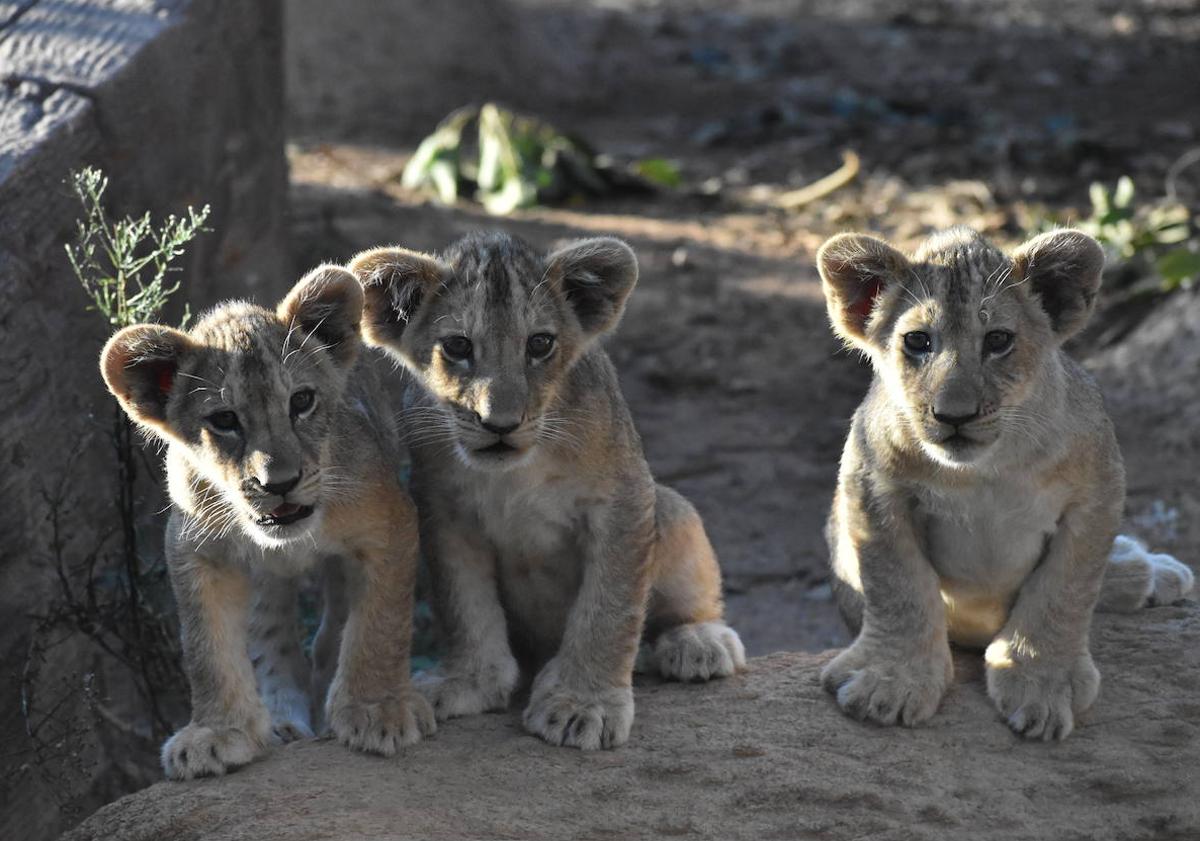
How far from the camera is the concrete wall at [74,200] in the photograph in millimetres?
6594

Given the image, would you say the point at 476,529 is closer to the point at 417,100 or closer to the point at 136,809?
the point at 136,809

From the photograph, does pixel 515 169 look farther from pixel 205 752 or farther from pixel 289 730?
pixel 205 752

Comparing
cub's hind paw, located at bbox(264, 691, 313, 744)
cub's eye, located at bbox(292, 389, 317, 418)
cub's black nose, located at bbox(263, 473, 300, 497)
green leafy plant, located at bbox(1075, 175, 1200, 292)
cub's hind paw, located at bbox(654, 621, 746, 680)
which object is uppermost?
cub's eye, located at bbox(292, 389, 317, 418)

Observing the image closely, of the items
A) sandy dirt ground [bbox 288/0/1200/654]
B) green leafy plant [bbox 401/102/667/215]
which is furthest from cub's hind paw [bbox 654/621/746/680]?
green leafy plant [bbox 401/102/667/215]

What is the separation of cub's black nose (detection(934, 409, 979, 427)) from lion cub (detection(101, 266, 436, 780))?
1967 millimetres

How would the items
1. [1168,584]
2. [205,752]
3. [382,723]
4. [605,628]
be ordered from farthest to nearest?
1. [1168,584]
2. [605,628]
3. [382,723]
4. [205,752]

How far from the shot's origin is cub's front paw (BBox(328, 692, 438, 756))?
570 centimetres

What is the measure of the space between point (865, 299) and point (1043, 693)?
1628 millimetres

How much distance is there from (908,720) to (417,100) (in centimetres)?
1258

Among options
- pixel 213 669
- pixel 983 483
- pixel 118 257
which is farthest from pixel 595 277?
pixel 213 669

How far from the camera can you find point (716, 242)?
1354cm

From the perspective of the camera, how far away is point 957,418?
5.43m

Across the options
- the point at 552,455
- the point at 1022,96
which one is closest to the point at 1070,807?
the point at 552,455

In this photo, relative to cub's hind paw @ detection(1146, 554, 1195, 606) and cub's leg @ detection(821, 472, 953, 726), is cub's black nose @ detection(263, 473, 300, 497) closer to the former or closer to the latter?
cub's leg @ detection(821, 472, 953, 726)
